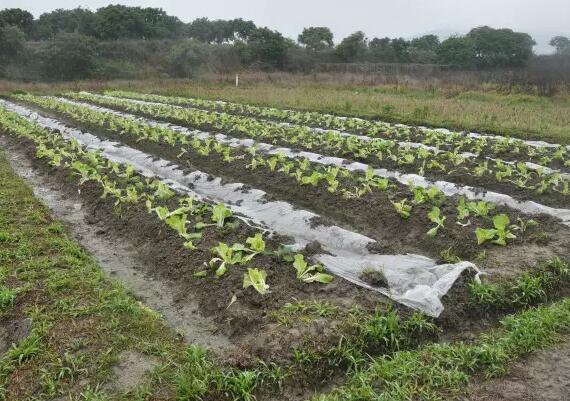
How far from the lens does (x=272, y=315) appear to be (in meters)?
3.85

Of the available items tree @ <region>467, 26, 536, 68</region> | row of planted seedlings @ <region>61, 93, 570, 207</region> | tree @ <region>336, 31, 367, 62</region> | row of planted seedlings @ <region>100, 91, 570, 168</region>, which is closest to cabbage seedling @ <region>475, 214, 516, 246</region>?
row of planted seedlings @ <region>61, 93, 570, 207</region>

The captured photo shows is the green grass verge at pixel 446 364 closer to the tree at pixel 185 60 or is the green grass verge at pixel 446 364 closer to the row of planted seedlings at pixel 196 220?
the row of planted seedlings at pixel 196 220

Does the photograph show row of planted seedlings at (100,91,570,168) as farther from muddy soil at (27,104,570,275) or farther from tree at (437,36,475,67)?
tree at (437,36,475,67)

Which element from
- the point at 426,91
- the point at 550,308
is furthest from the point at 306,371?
the point at 426,91

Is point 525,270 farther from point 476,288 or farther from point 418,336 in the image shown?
point 418,336

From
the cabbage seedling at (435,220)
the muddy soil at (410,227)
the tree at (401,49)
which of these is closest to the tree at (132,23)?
the tree at (401,49)

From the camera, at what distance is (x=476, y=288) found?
4.21m

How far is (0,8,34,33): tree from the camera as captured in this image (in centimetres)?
4641


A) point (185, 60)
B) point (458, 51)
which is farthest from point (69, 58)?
point (458, 51)

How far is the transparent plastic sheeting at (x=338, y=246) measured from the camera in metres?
4.12

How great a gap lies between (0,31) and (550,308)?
40.2 m

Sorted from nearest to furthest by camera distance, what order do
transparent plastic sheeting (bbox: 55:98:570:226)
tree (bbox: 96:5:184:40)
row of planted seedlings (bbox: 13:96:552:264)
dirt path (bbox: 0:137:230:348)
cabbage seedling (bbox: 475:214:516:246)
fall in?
dirt path (bbox: 0:137:230:348), cabbage seedling (bbox: 475:214:516:246), row of planted seedlings (bbox: 13:96:552:264), transparent plastic sheeting (bbox: 55:98:570:226), tree (bbox: 96:5:184:40)

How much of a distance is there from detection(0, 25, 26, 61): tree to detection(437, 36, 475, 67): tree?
31.4 m

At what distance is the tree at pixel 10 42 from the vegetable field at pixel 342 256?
31206mm
